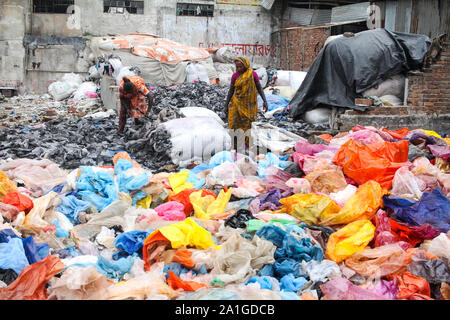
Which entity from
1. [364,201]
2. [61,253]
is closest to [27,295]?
[61,253]

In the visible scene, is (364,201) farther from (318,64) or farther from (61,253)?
(318,64)

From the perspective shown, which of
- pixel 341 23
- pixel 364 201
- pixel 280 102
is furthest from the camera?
pixel 341 23

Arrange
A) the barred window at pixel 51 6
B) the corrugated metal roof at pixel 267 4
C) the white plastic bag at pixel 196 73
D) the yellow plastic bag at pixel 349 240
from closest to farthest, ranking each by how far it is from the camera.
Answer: the yellow plastic bag at pixel 349 240 → the white plastic bag at pixel 196 73 → the barred window at pixel 51 6 → the corrugated metal roof at pixel 267 4

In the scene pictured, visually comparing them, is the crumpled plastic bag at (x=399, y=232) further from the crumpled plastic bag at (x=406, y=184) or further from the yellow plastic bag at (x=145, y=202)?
the yellow plastic bag at (x=145, y=202)

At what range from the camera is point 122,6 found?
18.5 metres

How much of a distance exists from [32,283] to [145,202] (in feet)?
6.32

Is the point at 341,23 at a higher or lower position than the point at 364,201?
higher

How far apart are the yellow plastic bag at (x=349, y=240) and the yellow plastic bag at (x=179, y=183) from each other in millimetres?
1911

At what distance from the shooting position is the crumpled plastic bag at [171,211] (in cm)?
409

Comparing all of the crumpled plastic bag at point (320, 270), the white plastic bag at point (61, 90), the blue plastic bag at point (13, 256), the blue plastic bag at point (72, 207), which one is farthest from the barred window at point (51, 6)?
the crumpled plastic bag at point (320, 270)

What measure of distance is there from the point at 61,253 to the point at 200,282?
1.23 m

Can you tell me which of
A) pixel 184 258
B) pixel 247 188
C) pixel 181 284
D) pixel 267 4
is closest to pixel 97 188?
pixel 247 188

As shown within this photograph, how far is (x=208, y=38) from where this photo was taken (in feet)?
63.3

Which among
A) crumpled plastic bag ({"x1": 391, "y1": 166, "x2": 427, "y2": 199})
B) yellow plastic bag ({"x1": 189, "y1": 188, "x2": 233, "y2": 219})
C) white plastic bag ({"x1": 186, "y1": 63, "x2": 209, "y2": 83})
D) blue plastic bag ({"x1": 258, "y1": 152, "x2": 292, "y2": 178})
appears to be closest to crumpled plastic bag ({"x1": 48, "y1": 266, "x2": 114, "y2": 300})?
yellow plastic bag ({"x1": 189, "y1": 188, "x2": 233, "y2": 219})
